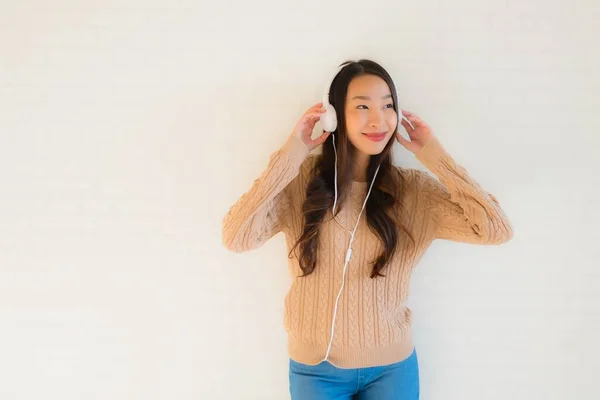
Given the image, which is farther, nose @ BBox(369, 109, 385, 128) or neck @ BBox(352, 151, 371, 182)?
neck @ BBox(352, 151, 371, 182)

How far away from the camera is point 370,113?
1.00 metres

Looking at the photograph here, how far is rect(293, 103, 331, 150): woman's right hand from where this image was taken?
41.2 inches

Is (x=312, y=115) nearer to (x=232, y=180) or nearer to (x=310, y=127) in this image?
(x=310, y=127)

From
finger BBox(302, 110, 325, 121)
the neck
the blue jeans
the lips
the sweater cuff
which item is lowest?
the blue jeans

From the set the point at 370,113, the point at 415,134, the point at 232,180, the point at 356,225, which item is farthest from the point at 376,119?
the point at 232,180

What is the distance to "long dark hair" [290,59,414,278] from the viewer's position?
1.03 metres

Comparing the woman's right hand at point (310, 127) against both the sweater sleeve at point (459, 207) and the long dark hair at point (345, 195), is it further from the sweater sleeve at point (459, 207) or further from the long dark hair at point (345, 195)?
the sweater sleeve at point (459, 207)

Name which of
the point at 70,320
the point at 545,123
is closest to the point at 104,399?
the point at 70,320

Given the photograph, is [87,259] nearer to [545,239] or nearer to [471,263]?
[471,263]

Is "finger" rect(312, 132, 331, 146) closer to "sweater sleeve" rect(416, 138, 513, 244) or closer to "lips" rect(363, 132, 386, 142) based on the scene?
"lips" rect(363, 132, 386, 142)

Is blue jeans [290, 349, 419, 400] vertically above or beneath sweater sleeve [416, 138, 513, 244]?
beneath

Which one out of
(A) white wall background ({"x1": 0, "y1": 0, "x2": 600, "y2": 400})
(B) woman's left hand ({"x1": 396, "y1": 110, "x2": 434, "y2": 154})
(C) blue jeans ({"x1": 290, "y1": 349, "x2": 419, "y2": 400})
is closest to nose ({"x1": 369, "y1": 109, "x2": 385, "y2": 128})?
(B) woman's left hand ({"x1": 396, "y1": 110, "x2": 434, "y2": 154})

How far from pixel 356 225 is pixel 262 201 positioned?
0.80 ft

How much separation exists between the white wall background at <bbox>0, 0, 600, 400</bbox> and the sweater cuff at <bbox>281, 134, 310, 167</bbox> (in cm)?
17
